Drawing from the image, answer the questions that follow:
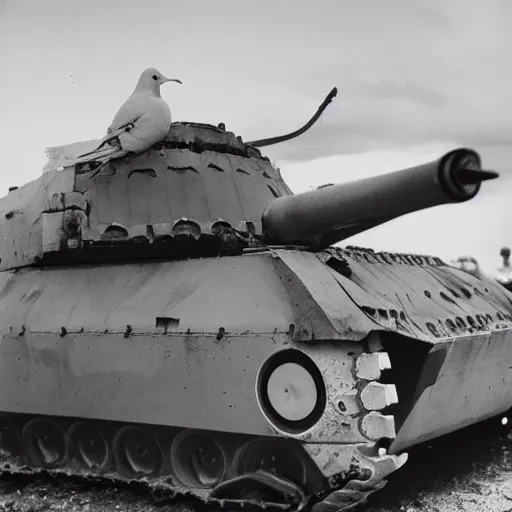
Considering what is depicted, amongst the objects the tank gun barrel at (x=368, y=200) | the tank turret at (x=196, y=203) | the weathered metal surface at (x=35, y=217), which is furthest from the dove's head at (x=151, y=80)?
the tank gun barrel at (x=368, y=200)

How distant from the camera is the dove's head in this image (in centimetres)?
896

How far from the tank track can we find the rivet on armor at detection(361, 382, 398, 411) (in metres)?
0.06

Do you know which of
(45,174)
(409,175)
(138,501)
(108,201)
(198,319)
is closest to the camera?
(409,175)

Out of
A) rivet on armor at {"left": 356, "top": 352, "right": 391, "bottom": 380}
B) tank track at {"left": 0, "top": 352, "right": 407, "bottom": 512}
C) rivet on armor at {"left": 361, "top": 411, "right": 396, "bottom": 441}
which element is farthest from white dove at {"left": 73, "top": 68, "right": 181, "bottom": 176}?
rivet on armor at {"left": 361, "top": 411, "right": 396, "bottom": 441}

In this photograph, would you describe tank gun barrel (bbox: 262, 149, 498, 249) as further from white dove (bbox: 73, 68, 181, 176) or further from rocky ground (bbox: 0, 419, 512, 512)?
rocky ground (bbox: 0, 419, 512, 512)

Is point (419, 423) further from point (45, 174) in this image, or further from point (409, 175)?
point (45, 174)

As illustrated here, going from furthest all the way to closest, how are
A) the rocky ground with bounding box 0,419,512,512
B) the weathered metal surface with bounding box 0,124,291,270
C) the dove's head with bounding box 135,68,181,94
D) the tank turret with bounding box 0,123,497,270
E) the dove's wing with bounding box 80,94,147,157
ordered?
the dove's head with bounding box 135,68,181,94 → the dove's wing with bounding box 80,94,147,157 → the weathered metal surface with bounding box 0,124,291,270 → the rocky ground with bounding box 0,419,512,512 → the tank turret with bounding box 0,123,497,270

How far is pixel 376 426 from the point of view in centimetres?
594

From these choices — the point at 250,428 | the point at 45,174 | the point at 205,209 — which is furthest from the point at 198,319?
the point at 45,174

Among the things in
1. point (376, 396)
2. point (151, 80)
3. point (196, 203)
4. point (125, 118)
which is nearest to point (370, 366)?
point (376, 396)

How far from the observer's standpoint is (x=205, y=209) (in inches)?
324

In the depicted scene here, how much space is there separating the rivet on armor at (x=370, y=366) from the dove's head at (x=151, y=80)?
13.9 ft

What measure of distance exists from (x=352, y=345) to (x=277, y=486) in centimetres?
114

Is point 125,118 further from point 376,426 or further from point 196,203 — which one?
point 376,426
